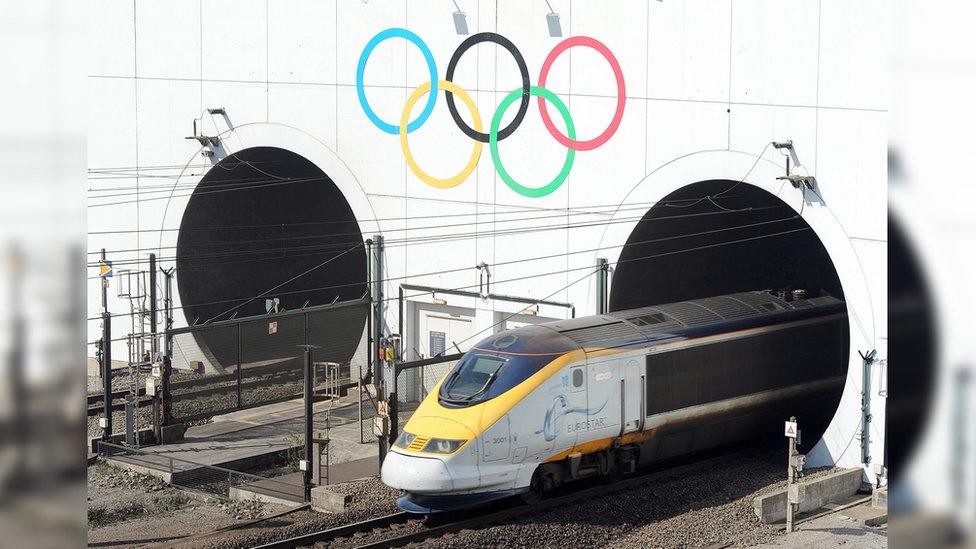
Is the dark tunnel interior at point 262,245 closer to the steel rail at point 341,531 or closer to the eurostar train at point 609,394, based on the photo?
the eurostar train at point 609,394

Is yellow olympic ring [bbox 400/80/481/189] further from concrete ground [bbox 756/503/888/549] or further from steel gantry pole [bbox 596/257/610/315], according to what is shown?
concrete ground [bbox 756/503/888/549]

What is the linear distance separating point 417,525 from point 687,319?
633 centimetres

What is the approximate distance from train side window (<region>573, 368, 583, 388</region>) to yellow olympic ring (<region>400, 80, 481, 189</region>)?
10048 millimetres

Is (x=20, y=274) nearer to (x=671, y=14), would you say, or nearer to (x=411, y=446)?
(x=411, y=446)

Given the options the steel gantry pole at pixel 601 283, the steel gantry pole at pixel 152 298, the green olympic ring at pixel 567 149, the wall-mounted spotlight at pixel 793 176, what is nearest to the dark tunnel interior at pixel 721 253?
the steel gantry pole at pixel 601 283

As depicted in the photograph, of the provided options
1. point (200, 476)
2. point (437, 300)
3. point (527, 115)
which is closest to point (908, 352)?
point (200, 476)

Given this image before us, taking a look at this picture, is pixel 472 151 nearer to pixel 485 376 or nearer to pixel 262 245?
pixel 262 245

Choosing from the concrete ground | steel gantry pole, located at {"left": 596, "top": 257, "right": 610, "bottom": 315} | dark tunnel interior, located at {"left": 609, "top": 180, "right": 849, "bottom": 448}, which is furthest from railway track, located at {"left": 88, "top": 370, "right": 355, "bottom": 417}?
the concrete ground

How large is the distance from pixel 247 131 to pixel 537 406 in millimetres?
16467

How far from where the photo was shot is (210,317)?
32.3 metres

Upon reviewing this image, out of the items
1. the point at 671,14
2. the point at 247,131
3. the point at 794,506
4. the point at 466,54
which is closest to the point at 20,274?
the point at 794,506

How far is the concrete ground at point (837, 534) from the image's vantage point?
15.8m

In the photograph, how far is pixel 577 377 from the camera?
17.1 meters

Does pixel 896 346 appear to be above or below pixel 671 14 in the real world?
below
